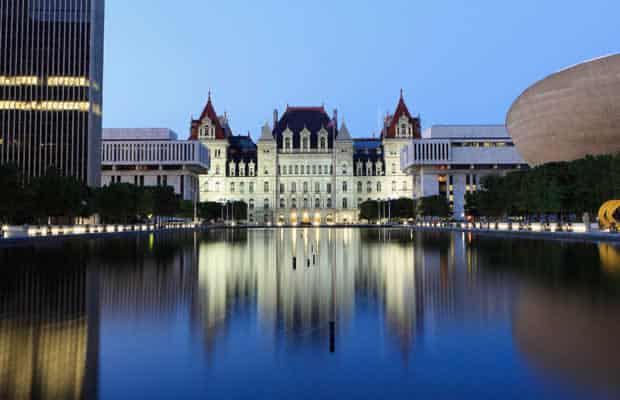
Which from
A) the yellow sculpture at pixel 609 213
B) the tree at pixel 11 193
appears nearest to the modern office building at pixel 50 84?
the tree at pixel 11 193

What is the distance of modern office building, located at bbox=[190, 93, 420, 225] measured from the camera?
168875 millimetres

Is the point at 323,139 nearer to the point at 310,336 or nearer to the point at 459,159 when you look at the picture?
the point at 459,159

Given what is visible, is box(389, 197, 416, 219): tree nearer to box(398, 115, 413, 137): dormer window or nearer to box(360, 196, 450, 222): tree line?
box(360, 196, 450, 222): tree line

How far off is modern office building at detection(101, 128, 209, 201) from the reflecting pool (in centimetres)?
13680

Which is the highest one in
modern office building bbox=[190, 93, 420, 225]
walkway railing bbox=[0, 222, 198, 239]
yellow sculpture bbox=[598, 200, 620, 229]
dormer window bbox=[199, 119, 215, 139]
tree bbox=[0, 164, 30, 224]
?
dormer window bbox=[199, 119, 215, 139]

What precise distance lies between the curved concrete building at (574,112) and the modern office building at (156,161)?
86.2m

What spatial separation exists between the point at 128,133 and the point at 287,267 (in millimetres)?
154015

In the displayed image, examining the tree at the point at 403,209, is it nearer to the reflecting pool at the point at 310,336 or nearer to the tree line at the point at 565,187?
the tree line at the point at 565,187

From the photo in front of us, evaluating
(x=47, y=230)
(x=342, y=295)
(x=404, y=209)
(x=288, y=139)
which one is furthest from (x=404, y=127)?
(x=342, y=295)

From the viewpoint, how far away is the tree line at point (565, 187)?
60312 mm

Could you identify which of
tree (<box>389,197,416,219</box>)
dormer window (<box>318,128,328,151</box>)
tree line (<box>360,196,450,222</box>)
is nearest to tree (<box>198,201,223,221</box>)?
dormer window (<box>318,128,328,151</box>)

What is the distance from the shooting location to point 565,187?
69312mm

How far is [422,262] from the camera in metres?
27.3

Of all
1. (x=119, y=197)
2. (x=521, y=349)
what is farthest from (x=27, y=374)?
(x=119, y=197)
